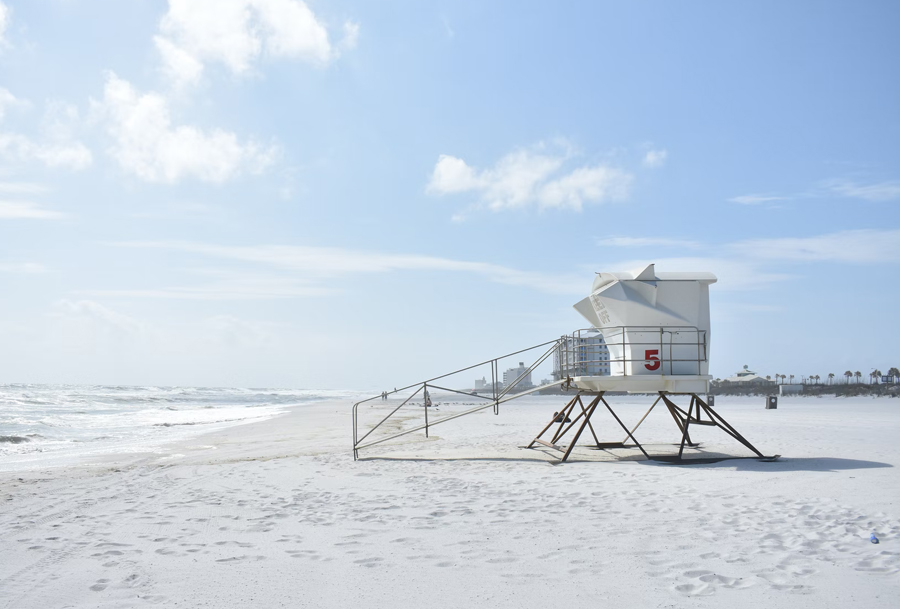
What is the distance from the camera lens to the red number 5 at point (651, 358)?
48.0ft

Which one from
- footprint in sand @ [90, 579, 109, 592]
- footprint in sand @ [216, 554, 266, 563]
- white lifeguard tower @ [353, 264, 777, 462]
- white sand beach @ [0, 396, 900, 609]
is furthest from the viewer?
white lifeguard tower @ [353, 264, 777, 462]

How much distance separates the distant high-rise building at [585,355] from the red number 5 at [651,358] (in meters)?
1.03

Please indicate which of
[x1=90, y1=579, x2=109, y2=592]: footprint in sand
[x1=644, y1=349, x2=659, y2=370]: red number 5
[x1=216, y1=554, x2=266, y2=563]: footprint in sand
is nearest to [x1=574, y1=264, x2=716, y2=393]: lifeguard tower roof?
[x1=644, y1=349, x2=659, y2=370]: red number 5

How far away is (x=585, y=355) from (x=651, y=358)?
1.66 m

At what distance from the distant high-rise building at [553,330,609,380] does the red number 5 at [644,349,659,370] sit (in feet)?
3.37

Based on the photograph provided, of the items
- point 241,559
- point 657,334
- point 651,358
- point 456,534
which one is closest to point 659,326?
point 657,334

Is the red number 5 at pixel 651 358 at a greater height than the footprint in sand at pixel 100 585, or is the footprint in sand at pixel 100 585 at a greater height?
the red number 5 at pixel 651 358

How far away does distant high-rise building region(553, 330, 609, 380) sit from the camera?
611 inches

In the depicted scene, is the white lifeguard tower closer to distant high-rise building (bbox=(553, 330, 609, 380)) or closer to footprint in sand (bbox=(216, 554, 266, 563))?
distant high-rise building (bbox=(553, 330, 609, 380))

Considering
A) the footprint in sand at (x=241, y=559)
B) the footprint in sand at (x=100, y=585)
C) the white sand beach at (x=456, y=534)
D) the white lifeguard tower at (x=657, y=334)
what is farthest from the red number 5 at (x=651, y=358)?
the footprint in sand at (x=100, y=585)

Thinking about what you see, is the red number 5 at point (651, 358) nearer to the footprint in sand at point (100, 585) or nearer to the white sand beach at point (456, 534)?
the white sand beach at point (456, 534)

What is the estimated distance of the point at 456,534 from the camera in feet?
26.7

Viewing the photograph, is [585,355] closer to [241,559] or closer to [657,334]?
[657,334]

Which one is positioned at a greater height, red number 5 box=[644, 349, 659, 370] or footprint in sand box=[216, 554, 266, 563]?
red number 5 box=[644, 349, 659, 370]
